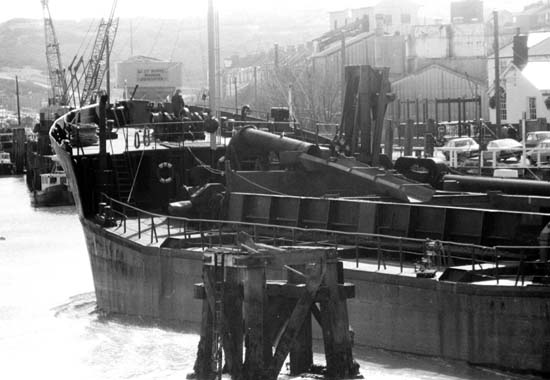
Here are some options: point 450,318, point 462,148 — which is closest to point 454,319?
point 450,318

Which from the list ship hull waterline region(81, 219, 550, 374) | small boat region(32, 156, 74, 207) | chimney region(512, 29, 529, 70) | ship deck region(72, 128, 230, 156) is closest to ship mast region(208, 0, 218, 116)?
ship deck region(72, 128, 230, 156)

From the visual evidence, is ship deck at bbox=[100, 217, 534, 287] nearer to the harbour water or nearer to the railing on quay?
the railing on quay

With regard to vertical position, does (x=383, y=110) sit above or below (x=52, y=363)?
above

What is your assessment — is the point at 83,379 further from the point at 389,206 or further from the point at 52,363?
the point at 389,206

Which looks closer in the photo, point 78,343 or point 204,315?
point 204,315

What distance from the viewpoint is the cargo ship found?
22797 millimetres

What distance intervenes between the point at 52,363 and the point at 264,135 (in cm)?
964

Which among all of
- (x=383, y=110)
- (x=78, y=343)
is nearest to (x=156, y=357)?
(x=78, y=343)

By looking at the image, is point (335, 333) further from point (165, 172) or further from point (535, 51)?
point (535, 51)

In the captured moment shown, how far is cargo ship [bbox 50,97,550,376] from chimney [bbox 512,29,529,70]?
46576mm

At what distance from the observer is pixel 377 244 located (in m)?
25.5

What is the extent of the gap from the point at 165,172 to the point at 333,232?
1219cm

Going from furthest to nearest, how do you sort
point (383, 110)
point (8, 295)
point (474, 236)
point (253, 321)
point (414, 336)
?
1. point (8, 295)
2. point (383, 110)
3. point (474, 236)
4. point (414, 336)
5. point (253, 321)

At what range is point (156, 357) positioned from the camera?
27750mm
